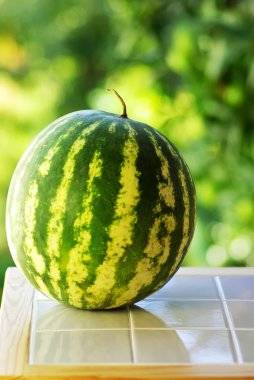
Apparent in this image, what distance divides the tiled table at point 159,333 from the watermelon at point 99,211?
0.16 feet

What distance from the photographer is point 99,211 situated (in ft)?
4.69

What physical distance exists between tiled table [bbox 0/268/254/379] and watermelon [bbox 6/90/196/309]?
0.05 m

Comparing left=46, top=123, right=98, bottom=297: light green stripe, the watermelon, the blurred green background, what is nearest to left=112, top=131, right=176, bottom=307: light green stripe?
Answer: the watermelon

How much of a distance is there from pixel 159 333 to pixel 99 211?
0.79 feet

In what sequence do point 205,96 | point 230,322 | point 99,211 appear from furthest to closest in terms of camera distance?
point 205,96
point 230,322
point 99,211

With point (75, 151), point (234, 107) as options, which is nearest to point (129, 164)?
point (75, 151)

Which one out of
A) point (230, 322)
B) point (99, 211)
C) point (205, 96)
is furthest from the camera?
point (205, 96)

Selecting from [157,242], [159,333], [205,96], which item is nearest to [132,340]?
[159,333]

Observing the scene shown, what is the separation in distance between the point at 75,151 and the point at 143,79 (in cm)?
196

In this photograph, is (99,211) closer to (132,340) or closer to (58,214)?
(58,214)

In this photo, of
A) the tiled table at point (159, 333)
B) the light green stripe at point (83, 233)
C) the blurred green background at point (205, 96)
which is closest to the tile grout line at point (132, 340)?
the tiled table at point (159, 333)

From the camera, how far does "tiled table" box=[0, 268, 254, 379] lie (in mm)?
1352

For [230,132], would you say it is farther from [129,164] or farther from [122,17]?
[129,164]

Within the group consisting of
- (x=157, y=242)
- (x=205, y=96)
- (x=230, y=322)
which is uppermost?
(x=205, y=96)
